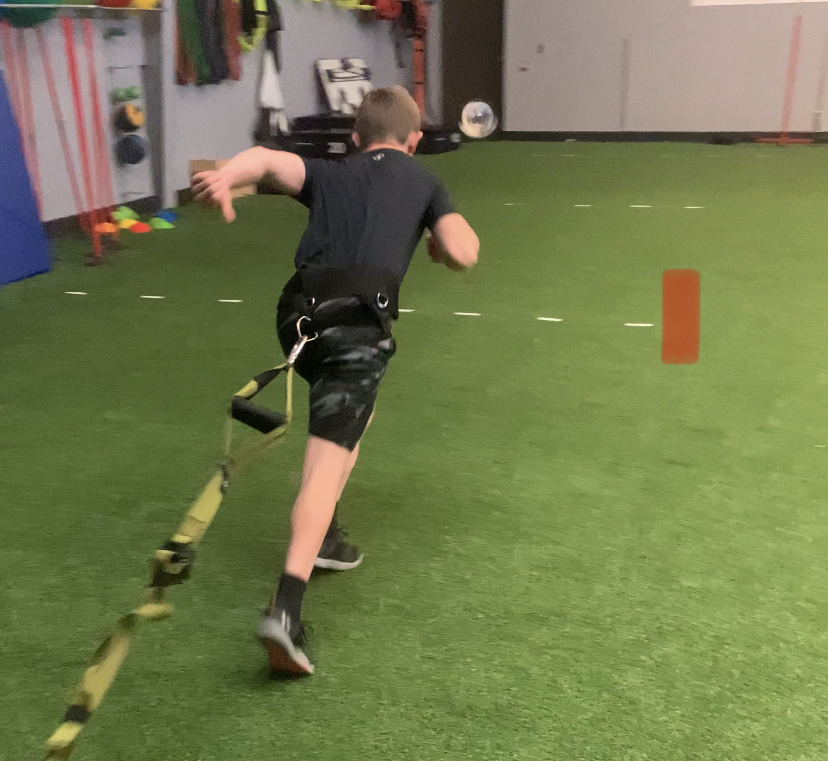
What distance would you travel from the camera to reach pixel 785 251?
516 centimetres

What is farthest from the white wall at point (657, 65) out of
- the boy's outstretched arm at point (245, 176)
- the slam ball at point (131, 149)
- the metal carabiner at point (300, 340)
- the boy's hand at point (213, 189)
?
the boy's hand at point (213, 189)

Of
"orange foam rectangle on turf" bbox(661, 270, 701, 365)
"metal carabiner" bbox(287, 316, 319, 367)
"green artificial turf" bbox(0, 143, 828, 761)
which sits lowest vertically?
"green artificial turf" bbox(0, 143, 828, 761)

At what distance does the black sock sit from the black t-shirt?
59cm

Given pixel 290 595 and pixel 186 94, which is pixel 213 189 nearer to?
pixel 290 595

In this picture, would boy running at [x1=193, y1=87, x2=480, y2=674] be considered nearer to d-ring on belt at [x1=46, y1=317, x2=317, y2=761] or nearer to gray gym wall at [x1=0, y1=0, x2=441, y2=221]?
d-ring on belt at [x1=46, y1=317, x2=317, y2=761]

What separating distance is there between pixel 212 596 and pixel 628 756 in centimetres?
93

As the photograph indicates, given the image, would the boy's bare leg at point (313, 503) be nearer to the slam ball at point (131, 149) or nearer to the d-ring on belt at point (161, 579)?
the d-ring on belt at point (161, 579)

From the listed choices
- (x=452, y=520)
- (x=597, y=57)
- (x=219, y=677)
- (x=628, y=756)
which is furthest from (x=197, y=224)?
(x=597, y=57)

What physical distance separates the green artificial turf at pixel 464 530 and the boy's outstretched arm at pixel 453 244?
2.33ft

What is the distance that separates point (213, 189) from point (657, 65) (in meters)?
10.4

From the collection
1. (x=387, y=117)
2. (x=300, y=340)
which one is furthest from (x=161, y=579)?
(x=387, y=117)

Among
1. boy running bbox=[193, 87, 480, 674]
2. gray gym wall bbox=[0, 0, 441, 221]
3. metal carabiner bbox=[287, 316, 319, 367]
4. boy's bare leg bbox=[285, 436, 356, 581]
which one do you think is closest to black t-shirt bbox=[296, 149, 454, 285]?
boy running bbox=[193, 87, 480, 674]

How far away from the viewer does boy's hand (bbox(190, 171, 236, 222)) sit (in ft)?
5.27

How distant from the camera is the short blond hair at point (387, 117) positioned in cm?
192
